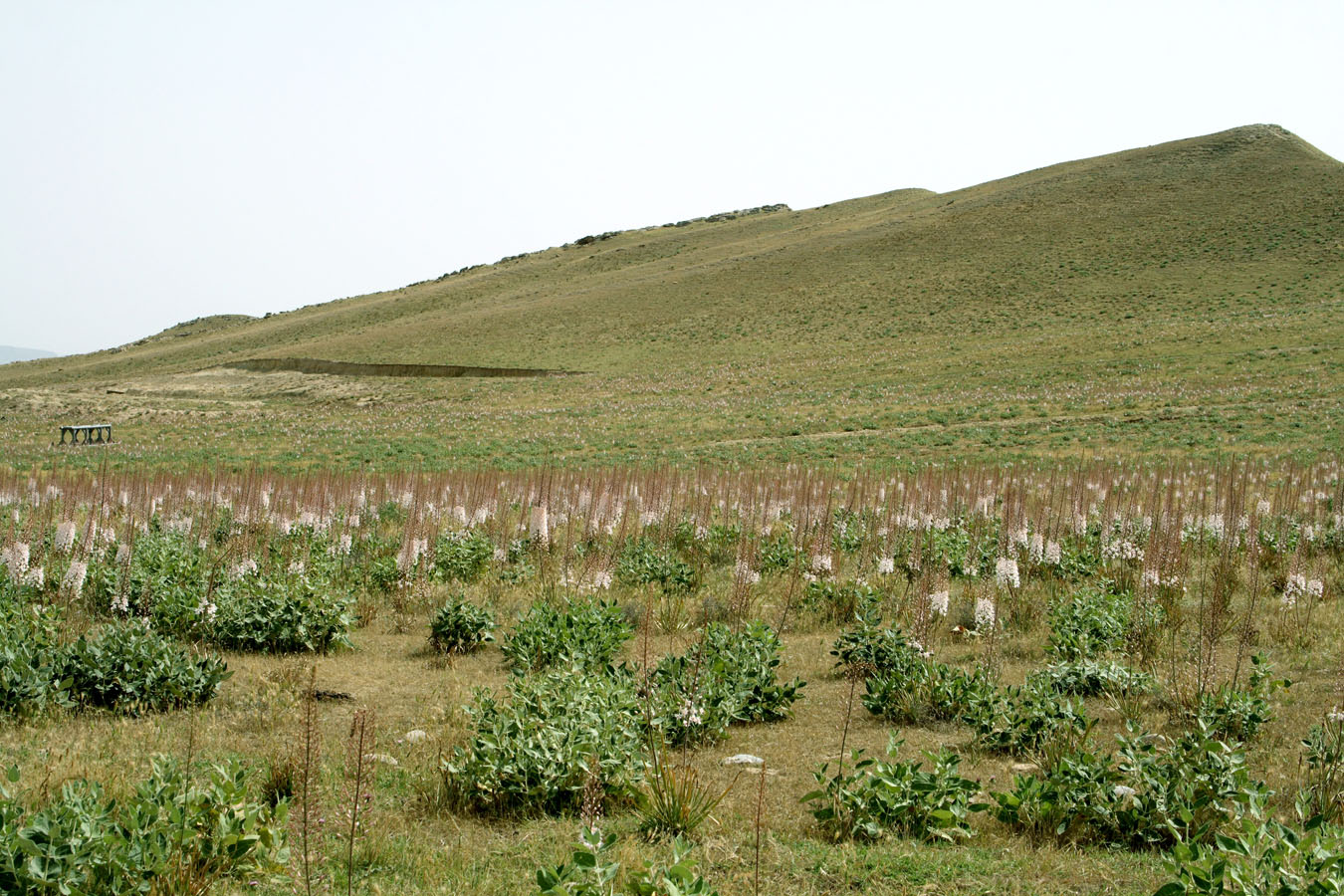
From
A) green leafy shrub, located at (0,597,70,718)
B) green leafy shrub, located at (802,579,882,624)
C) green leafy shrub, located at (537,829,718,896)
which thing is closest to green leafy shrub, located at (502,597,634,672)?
green leafy shrub, located at (802,579,882,624)

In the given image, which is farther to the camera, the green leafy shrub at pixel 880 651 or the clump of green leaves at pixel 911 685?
the green leafy shrub at pixel 880 651

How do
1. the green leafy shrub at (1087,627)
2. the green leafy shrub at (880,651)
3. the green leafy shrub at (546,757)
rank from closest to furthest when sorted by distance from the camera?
the green leafy shrub at (546,757) < the green leafy shrub at (880,651) < the green leafy shrub at (1087,627)

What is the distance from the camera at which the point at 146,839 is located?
4.20m

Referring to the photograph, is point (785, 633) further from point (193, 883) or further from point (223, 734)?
point (193, 883)

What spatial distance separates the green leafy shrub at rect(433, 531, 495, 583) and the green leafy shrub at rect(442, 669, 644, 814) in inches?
242

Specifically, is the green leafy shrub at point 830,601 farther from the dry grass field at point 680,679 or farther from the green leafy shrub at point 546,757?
the green leafy shrub at point 546,757

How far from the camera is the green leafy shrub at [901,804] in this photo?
527 centimetres

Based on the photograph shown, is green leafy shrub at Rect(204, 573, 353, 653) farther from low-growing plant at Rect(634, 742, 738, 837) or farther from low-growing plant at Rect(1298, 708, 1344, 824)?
low-growing plant at Rect(1298, 708, 1344, 824)

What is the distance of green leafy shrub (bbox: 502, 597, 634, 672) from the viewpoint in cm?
817

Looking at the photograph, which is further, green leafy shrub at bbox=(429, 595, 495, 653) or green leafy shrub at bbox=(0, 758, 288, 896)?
green leafy shrub at bbox=(429, 595, 495, 653)

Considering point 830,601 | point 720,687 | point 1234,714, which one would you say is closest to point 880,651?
point 720,687

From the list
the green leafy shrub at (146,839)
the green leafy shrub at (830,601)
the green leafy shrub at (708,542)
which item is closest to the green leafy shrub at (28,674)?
the green leafy shrub at (146,839)

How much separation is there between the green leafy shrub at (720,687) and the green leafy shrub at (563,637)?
83 cm

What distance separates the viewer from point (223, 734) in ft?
21.9
